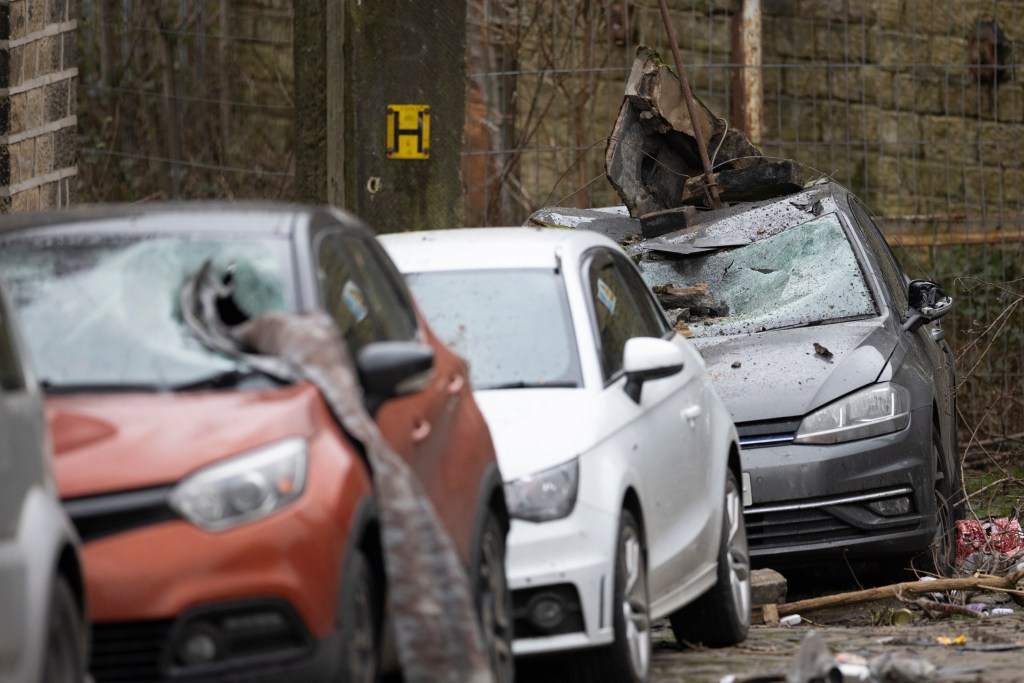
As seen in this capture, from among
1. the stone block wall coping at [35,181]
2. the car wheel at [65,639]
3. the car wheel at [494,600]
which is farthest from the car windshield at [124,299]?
the stone block wall coping at [35,181]

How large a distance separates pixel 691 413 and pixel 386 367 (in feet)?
9.60

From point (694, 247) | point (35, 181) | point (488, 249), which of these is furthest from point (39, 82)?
point (488, 249)

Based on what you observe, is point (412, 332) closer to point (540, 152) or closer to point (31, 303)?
point (31, 303)

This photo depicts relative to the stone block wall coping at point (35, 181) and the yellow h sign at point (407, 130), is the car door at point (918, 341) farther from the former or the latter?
the stone block wall coping at point (35, 181)

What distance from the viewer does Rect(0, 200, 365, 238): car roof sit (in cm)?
560

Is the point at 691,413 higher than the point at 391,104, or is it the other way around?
the point at 391,104

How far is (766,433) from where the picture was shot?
368 inches

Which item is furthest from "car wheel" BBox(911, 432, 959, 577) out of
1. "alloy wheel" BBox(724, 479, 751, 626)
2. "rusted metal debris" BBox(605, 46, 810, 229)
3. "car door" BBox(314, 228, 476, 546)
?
"car door" BBox(314, 228, 476, 546)

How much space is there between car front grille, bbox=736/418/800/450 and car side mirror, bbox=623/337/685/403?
2.14 meters

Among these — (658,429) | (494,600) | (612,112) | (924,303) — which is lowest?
(494,600)

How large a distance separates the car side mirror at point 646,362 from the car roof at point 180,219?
1675mm

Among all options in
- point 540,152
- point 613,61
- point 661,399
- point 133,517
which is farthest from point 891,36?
point 133,517

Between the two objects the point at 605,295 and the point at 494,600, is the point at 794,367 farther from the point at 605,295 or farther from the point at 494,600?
the point at 494,600

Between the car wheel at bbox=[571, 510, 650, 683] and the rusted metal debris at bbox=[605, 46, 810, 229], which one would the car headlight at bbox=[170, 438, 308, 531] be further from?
the rusted metal debris at bbox=[605, 46, 810, 229]
